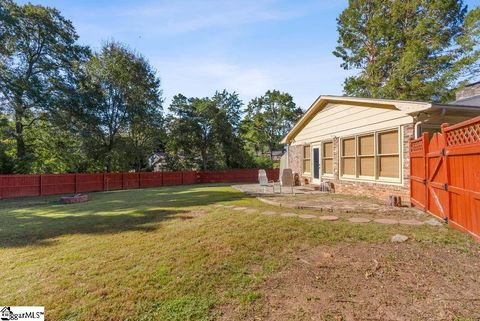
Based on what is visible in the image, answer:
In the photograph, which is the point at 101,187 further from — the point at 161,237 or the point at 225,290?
the point at 225,290

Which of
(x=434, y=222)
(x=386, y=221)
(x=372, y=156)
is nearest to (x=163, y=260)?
(x=386, y=221)

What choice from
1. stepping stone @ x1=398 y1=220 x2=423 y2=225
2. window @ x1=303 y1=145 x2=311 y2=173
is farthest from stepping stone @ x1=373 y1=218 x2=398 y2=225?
window @ x1=303 y1=145 x2=311 y2=173

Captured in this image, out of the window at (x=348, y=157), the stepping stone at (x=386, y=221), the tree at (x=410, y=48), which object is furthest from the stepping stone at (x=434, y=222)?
the tree at (x=410, y=48)

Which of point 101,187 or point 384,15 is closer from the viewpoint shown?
Result: point 101,187

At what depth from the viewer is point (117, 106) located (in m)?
23.1

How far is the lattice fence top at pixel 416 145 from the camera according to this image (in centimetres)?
603

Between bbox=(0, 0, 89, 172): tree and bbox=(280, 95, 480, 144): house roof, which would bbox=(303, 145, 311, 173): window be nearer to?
bbox=(280, 95, 480, 144): house roof

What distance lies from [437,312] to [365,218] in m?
3.17

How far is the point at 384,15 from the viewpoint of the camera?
2117cm

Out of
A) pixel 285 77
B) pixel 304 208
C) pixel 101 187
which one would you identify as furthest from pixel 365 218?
pixel 101 187

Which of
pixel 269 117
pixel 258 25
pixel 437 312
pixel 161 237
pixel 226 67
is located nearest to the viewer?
pixel 437 312

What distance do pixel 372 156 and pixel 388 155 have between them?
0.62 m

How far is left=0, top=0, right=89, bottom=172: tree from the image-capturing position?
17.6 meters

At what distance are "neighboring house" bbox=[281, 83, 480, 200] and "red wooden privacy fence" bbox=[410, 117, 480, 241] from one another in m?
0.87
